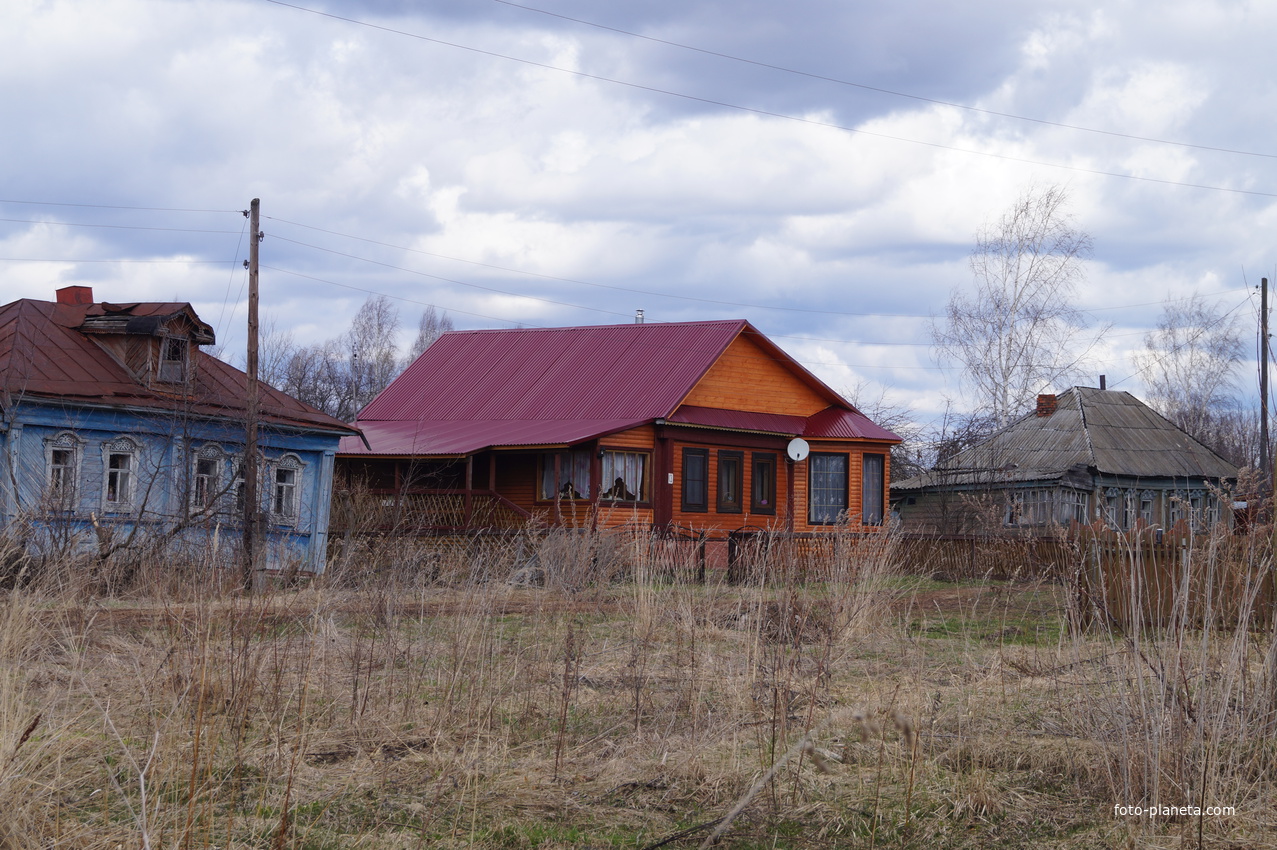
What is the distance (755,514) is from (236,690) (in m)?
20.4

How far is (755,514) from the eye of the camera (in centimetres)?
2603

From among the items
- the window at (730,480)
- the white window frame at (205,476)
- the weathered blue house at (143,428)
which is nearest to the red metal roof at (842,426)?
the window at (730,480)

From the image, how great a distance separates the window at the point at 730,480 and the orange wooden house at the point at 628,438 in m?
0.03

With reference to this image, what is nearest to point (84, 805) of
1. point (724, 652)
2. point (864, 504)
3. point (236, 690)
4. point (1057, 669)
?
point (236, 690)

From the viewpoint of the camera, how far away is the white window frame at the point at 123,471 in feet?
65.1

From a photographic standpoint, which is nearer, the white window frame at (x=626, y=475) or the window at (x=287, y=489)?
the window at (x=287, y=489)

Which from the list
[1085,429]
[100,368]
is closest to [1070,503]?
[1085,429]

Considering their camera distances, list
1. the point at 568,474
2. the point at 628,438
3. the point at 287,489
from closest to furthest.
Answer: the point at 287,489
the point at 628,438
the point at 568,474

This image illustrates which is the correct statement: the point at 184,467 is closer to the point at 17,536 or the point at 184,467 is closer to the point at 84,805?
the point at 17,536

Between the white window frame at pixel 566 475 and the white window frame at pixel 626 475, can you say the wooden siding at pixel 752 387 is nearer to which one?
the white window frame at pixel 626 475

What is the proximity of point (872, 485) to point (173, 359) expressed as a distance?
1574cm

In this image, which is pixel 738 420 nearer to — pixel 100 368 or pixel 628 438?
pixel 628 438

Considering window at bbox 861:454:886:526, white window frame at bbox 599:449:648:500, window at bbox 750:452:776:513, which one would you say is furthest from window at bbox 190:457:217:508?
window at bbox 861:454:886:526

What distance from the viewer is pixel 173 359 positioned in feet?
71.7
